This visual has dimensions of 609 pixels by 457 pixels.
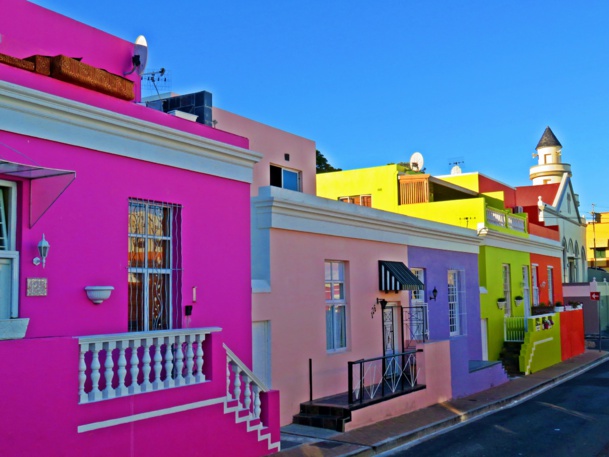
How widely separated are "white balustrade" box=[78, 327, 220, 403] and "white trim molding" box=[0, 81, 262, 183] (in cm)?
239

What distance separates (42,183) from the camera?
7.83 metres

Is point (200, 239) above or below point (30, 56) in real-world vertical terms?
below

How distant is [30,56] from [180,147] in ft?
7.65

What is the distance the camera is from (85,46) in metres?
9.56

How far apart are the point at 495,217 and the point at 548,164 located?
1188 inches

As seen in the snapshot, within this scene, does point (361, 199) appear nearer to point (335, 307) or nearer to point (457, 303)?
point (457, 303)

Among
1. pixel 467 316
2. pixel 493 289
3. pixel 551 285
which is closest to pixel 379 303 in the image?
pixel 467 316

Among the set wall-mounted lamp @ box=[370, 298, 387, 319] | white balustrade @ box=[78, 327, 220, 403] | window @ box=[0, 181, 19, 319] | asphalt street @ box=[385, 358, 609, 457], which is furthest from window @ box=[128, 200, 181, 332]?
wall-mounted lamp @ box=[370, 298, 387, 319]

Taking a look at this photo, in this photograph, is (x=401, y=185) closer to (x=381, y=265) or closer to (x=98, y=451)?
(x=381, y=265)

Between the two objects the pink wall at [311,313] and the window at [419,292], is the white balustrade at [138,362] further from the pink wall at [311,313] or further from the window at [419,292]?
the window at [419,292]

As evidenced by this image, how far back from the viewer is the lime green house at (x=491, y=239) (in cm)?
2334

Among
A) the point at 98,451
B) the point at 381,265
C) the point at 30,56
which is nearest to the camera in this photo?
the point at 98,451

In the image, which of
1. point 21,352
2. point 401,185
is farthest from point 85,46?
point 401,185

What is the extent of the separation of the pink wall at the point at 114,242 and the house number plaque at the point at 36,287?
0.05 metres
